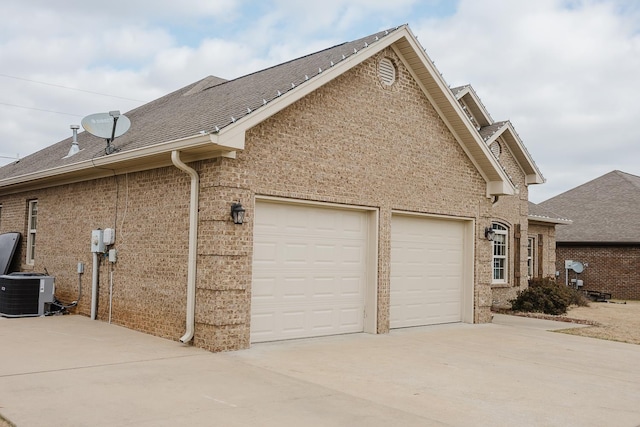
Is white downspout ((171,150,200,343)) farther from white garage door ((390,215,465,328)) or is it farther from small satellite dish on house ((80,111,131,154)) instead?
white garage door ((390,215,465,328))

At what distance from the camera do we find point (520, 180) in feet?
73.3

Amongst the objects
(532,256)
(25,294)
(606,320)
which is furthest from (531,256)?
(25,294)

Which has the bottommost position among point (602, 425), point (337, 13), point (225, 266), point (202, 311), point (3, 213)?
point (602, 425)

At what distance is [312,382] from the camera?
296 inches

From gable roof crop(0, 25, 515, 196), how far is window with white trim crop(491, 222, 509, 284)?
6809 millimetres

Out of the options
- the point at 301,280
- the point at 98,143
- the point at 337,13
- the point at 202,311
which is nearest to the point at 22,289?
the point at 98,143

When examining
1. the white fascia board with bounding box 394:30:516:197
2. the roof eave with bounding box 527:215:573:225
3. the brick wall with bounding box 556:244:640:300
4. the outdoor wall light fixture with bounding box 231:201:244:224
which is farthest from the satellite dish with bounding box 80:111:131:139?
the brick wall with bounding box 556:244:640:300

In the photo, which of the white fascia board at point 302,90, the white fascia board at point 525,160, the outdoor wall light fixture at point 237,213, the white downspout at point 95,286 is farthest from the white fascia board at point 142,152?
the white fascia board at point 525,160

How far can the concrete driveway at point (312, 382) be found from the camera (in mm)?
6055

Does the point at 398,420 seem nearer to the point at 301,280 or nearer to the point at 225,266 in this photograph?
the point at 225,266

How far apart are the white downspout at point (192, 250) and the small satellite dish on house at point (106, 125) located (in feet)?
11.3

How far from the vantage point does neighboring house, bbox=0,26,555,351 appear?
955 cm

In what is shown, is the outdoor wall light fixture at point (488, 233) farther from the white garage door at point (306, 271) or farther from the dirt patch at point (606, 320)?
the white garage door at point (306, 271)

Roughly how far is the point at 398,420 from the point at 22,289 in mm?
9515
